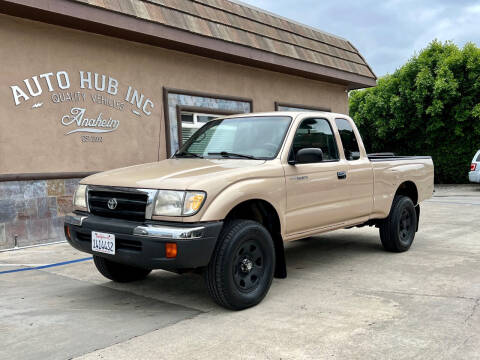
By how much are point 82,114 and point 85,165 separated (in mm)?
902

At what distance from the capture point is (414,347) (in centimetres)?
336

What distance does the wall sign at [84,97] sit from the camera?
775 cm

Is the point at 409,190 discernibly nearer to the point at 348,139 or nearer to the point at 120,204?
the point at 348,139

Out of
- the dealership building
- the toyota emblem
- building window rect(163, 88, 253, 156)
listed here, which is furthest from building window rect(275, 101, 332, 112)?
the toyota emblem

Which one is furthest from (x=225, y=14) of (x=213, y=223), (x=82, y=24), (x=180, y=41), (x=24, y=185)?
(x=213, y=223)

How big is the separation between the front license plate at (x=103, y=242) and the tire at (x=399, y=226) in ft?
12.8

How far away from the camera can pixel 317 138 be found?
553cm

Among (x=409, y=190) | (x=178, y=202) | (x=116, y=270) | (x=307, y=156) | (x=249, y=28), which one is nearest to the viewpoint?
(x=178, y=202)

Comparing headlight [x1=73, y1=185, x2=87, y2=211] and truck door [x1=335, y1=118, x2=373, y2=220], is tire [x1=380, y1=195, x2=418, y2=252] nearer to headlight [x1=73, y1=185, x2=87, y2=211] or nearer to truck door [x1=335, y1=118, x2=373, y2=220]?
truck door [x1=335, y1=118, x2=373, y2=220]

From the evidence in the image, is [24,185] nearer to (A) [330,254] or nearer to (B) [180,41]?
(B) [180,41]

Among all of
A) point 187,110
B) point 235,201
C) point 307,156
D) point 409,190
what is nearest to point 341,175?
point 307,156

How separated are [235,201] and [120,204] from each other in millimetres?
1032

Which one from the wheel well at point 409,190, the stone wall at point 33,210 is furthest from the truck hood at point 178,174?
the stone wall at point 33,210

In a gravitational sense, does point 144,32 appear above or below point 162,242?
above
